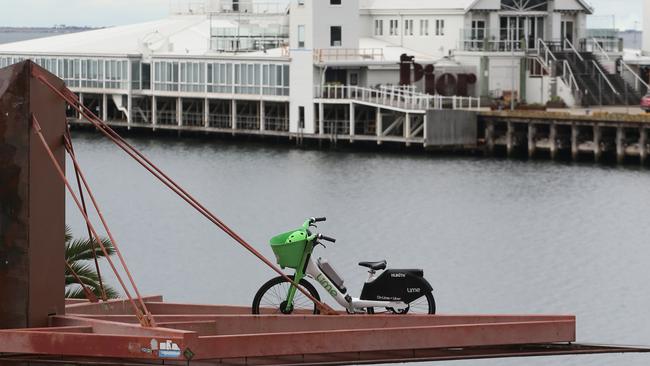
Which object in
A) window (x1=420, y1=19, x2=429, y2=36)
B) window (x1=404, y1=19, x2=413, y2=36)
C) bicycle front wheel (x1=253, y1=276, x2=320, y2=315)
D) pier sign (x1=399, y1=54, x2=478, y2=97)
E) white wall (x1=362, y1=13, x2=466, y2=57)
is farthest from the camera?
window (x1=404, y1=19, x2=413, y2=36)

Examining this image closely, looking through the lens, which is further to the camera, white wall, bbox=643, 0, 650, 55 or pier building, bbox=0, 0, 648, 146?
white wall, bbox=643, 0, 650, 55

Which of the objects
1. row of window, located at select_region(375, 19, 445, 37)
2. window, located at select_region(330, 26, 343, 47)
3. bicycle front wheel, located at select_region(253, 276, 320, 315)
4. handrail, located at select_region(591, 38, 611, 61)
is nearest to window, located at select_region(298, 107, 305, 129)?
window, located at select_region(330, 26, 343, 47)

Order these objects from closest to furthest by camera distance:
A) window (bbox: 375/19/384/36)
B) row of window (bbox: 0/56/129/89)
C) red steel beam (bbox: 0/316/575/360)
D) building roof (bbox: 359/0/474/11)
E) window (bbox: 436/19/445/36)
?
red steel beam (bbox: 0/316/575/360) → building roof (bbox: 359/0/474/11) → window (bbox: 436/19/445/36) → window (bbox: 375/19/384/36) → row of window (bbox: 0/56/129/89)

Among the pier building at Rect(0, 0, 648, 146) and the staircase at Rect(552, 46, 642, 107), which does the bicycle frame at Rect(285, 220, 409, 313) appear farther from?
the staircase at Rect(552, 46, 642, 107)

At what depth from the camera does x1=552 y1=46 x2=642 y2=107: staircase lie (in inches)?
3253

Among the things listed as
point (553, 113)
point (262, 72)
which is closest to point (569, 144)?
point (553, 113)

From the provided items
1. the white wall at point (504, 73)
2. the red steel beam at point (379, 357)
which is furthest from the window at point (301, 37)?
the red steel beam at point (379, 357)

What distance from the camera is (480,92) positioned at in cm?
8312

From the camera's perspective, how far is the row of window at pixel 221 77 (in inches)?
3270

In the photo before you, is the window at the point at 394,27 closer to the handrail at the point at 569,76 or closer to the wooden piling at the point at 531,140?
the handrail at the point at 569,76

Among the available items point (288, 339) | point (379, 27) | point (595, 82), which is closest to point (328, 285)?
point (288, 339)

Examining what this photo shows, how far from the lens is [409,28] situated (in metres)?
87.8

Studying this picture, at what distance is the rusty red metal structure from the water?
15.1 metres

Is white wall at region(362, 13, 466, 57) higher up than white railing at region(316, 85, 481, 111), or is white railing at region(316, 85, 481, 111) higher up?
white wall at region(362, 13, 466, 57)
